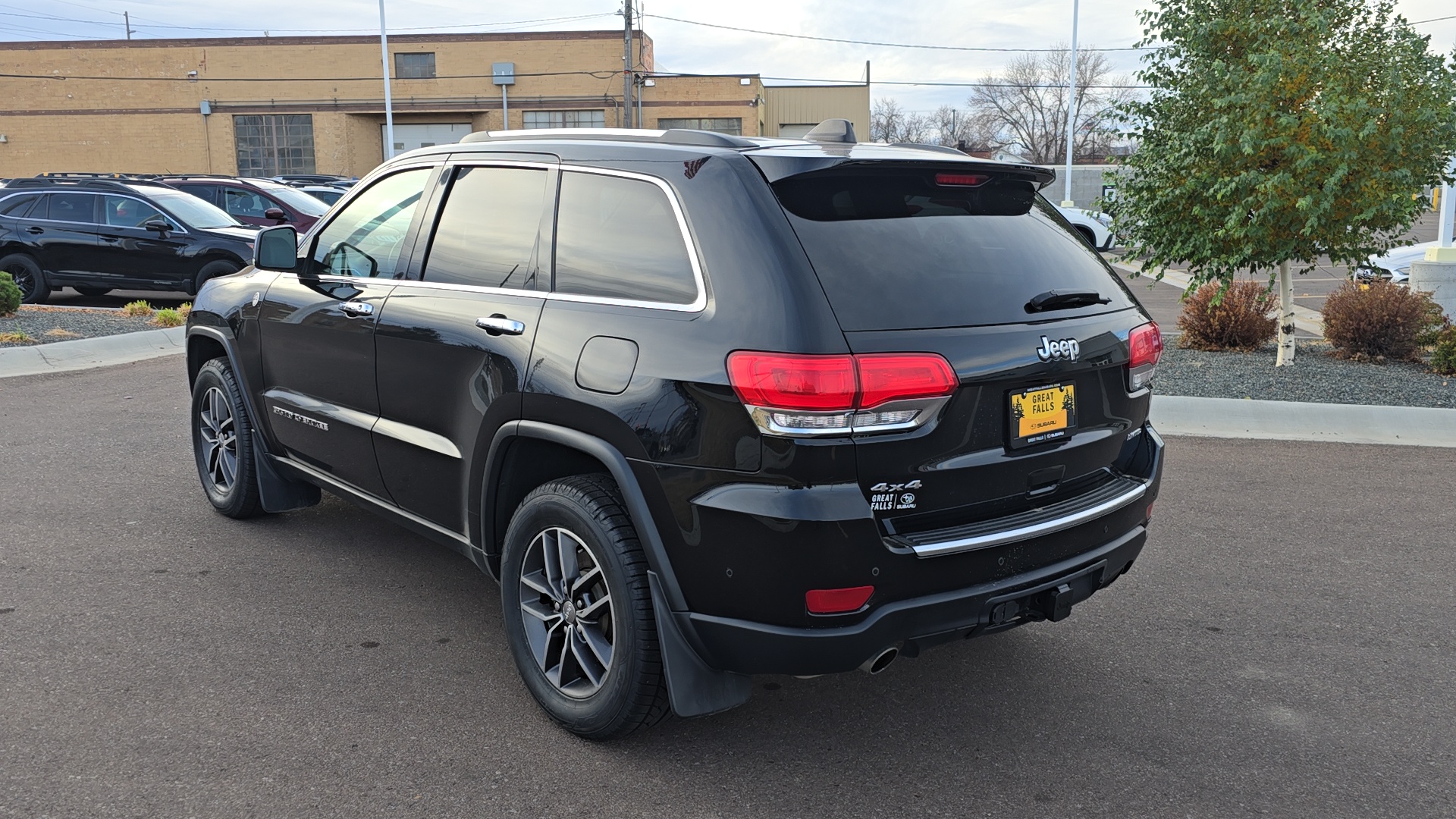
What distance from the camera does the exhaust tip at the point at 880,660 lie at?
10.0 feet

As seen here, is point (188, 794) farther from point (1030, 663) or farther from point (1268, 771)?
point (1268, 771)

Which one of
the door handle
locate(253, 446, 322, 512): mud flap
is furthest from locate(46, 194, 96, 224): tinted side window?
the door handle

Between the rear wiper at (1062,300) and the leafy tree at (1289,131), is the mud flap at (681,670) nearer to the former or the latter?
the rear wiper at (1062,300)

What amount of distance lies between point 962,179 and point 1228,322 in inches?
336

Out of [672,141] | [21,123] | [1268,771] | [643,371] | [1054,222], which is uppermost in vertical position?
[21,123]

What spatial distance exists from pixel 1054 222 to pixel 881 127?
90.9 m

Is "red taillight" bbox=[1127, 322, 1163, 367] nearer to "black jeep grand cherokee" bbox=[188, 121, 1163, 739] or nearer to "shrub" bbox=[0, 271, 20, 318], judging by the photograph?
"black jeep grand cherokee" bbox=[188, 121, 1163, 739]

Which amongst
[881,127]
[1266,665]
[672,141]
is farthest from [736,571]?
[881,127]

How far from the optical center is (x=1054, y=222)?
12.6ft

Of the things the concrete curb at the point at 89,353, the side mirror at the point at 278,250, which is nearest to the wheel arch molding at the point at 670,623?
the side mirror at the point at 278,250

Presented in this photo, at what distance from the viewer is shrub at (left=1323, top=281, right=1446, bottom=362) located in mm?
10102

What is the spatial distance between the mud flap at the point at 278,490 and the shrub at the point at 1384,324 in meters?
8.97

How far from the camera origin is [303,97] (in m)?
54.4

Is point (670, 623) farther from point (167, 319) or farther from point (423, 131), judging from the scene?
point (423, 131)
